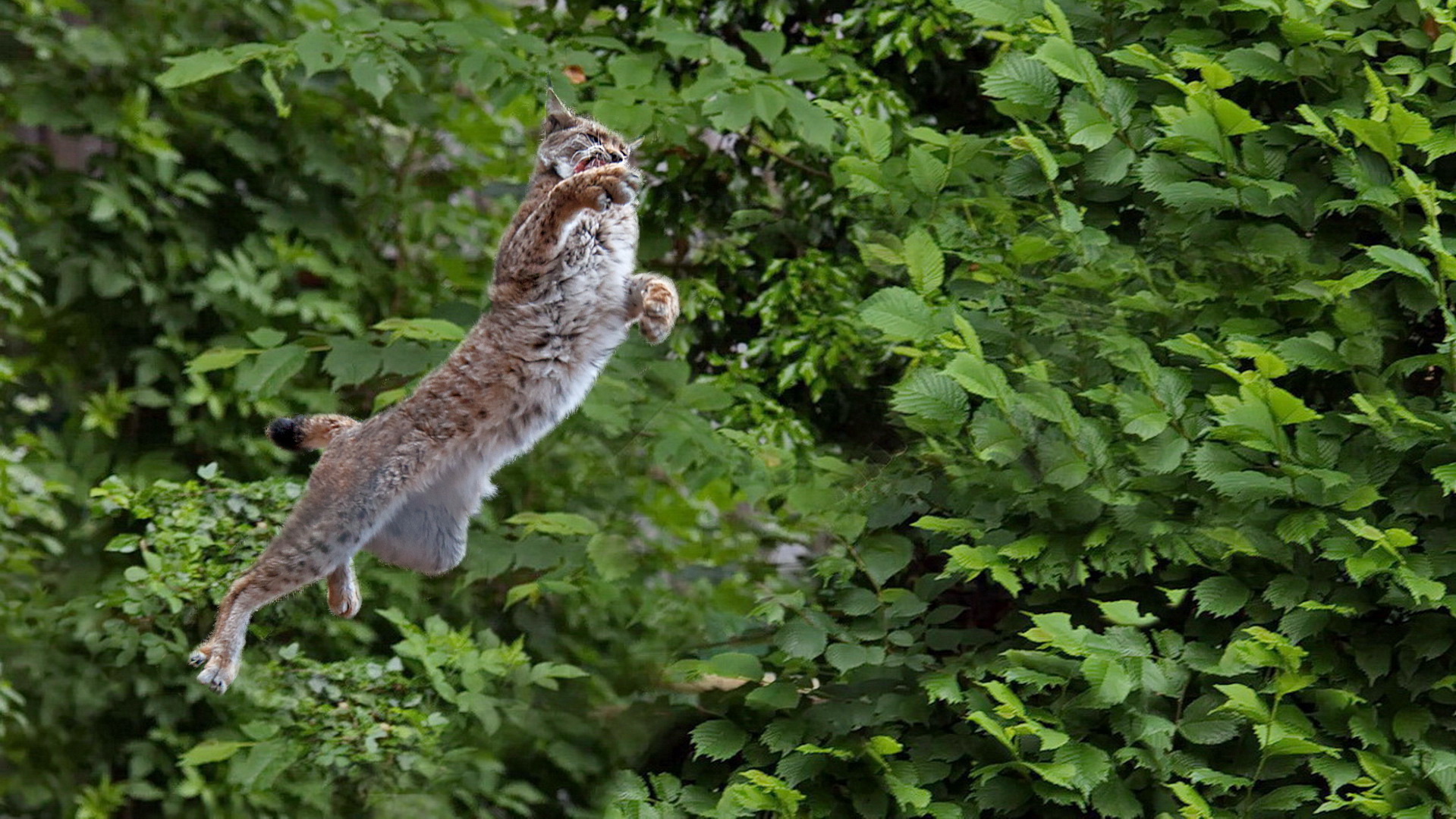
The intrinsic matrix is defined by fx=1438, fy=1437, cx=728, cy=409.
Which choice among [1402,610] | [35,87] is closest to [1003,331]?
[1402,610]

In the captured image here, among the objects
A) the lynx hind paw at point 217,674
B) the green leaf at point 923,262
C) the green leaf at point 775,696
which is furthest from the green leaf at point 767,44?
the lynx hind paw at point 217,674

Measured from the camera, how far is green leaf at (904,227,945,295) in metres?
2.89

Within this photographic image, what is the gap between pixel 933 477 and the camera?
10.5 feet

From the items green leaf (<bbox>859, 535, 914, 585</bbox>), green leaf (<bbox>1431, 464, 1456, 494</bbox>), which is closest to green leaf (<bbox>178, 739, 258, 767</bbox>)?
green leaf (<bbox>859, 535, 914, 585</bbox>)

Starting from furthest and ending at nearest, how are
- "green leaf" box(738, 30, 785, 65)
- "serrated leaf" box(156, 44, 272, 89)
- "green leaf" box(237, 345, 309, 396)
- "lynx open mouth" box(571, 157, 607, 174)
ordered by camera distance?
"green leaf" box(738, 30, 785, 65) < "serrated leaf" box(156, 44, 272, 89) < "green leaf" box(237, 345, 309, 396) < "lynx open mouth" box(571, 157, 607, 174)

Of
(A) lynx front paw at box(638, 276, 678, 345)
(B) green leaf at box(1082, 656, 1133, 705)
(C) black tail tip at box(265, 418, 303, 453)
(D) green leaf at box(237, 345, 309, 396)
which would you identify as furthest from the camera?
(B) green leaf at box(1082, 656, 1133, 705)

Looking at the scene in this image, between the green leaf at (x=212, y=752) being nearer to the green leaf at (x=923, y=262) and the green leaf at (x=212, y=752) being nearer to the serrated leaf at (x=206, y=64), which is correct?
the serrated leaf at (x=206, y=64)

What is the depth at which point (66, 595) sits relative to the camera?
3928mm

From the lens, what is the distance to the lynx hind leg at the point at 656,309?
1.56 metres

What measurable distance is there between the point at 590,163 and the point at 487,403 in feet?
1.05

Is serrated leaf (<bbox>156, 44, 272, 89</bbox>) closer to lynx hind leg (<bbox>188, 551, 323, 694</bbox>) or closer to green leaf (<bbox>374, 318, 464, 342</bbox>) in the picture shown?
green leaf (<bbox>374, 318, 464, 342</bbox>)

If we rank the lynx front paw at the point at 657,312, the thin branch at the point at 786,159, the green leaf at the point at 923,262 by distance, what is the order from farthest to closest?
the thin branch at the point at 786,159
the green leaf at the point at 923,262
the lynx front paw at the point at 657,312

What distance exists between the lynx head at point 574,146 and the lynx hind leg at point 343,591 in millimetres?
556

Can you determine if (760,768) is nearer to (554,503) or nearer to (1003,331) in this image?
(554,503)
